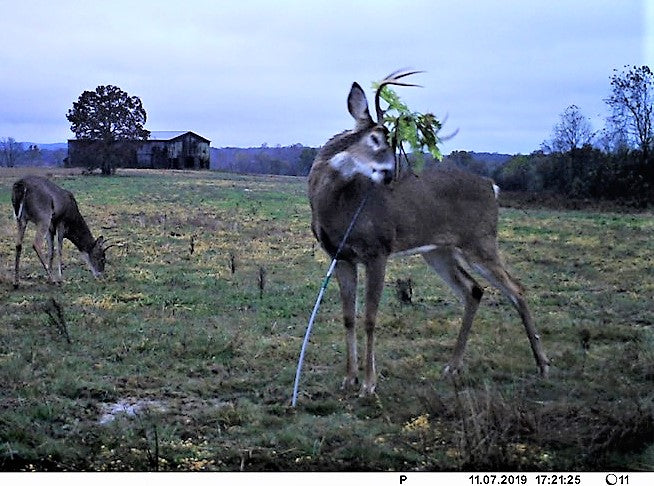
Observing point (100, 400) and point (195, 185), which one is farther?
point (195, 185)

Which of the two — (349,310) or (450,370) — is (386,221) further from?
(450,370)

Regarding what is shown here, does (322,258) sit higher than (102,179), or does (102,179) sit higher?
(102,179)

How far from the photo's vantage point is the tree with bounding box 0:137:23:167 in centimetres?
616

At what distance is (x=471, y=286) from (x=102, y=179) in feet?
11.4

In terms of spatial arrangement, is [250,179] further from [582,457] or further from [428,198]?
[582,457]

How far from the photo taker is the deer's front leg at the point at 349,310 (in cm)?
500

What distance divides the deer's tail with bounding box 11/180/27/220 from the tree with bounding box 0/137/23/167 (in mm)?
2117

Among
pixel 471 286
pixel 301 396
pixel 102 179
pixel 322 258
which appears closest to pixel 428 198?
pixel 471 286

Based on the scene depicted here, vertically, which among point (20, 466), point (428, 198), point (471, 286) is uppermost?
point (428, 198)

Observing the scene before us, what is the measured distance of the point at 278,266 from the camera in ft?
30.1

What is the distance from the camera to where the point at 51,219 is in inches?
364

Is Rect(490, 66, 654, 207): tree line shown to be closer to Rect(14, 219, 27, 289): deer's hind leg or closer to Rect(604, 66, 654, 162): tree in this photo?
Rect(604, 66, 654, 162): tree

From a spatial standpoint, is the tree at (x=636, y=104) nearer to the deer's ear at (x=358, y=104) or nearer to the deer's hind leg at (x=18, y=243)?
the deer's ear at (x=358, y=104)

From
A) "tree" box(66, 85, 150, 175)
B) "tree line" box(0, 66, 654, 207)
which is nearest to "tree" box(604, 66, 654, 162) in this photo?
"tree line" box(0, 66, 654, 207)
